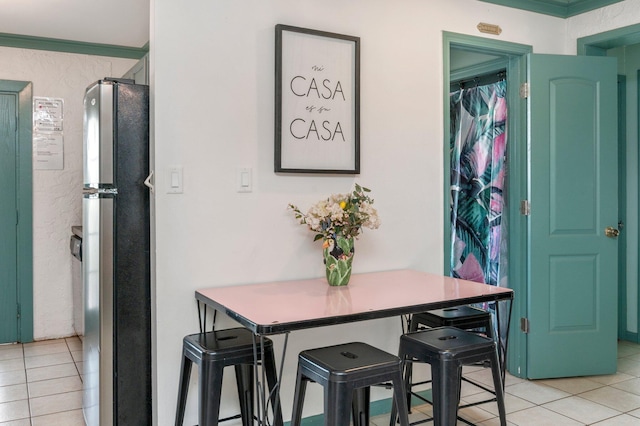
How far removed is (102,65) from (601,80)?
3.80 metres

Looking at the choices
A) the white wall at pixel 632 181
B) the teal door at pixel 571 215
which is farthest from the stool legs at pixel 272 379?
the white wall at pixel 632 181

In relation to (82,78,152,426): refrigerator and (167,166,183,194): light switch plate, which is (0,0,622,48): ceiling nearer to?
(82,78,152,426): refrigerator

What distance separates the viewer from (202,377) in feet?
6.68

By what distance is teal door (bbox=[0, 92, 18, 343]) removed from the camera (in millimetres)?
4168

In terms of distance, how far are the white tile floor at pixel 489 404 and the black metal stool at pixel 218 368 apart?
84cm

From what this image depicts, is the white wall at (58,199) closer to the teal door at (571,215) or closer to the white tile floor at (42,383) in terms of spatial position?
the white tile floor at (42,383)

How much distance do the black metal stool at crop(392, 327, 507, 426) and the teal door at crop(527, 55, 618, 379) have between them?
1.29 m

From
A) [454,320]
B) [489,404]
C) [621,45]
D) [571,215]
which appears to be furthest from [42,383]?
[621,45]

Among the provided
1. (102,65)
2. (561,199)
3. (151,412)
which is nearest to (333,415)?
(151,412)

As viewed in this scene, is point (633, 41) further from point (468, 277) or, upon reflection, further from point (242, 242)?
point (242, 242)

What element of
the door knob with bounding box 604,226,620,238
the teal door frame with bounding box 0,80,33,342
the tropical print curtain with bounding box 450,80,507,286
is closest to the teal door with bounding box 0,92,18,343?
the teal door frame with bounding box 0,80,33,342

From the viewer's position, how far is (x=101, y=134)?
2.33m

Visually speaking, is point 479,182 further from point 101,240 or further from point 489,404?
point 101,240

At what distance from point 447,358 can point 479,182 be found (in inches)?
84.3
